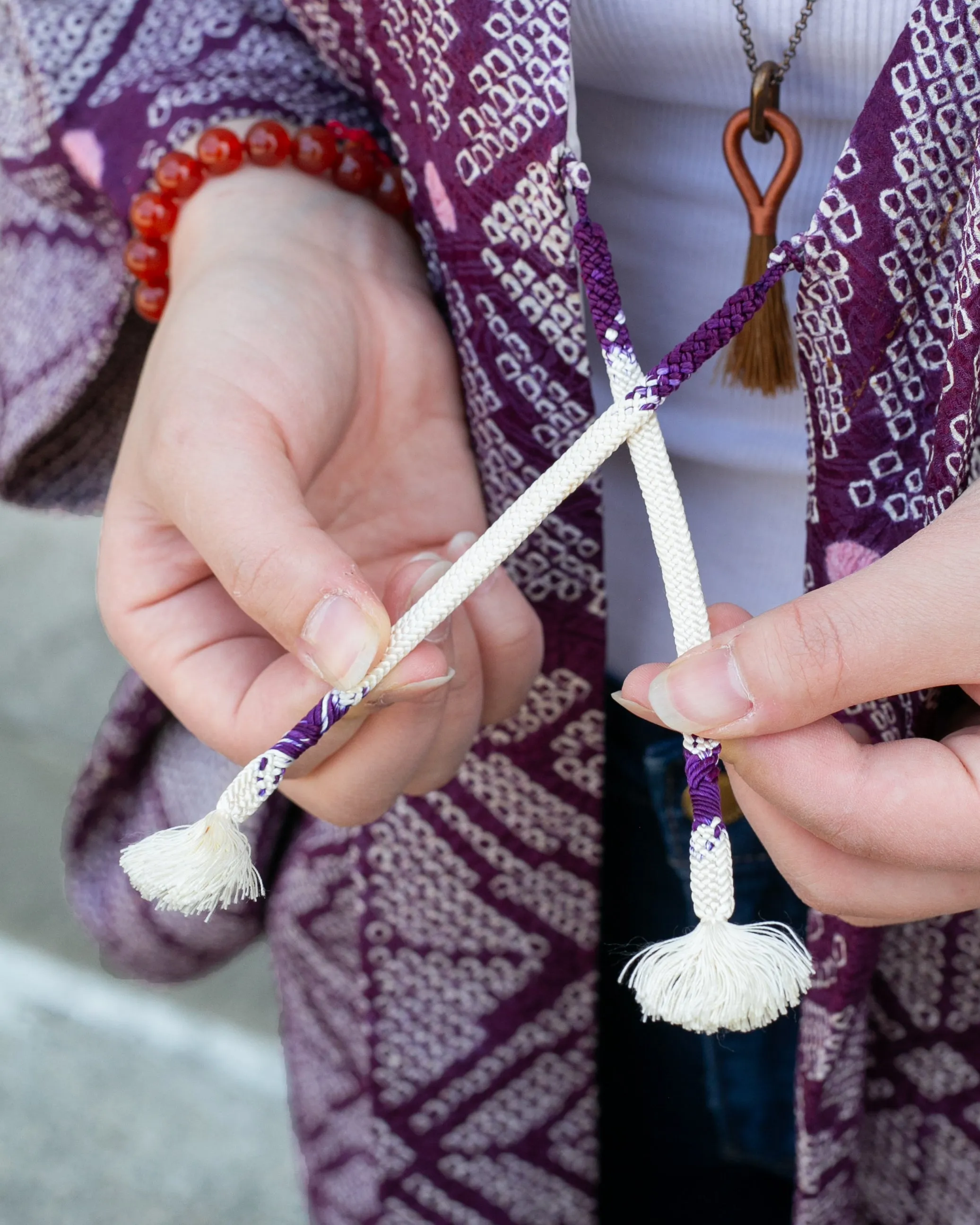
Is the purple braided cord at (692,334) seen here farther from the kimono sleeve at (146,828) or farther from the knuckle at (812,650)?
the kimono sleeve at (146,828)

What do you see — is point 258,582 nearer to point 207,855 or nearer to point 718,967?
point 207,855

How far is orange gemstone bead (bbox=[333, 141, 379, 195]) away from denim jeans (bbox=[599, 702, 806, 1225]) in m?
0.36

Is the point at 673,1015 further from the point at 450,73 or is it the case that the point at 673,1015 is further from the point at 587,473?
the point at 450,73

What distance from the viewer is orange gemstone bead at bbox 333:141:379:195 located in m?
0.71

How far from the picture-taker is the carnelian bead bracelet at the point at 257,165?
69 cm

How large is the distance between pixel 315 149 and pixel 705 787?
454 millimetres

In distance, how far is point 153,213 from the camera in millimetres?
699

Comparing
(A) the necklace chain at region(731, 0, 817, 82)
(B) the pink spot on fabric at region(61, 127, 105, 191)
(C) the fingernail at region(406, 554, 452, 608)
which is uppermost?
(A) the necklace chain at region(731, 0, 817, 82)

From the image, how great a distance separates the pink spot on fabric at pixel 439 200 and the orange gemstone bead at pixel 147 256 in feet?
0.67

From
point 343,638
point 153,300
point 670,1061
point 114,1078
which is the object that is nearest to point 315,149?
point 153,300

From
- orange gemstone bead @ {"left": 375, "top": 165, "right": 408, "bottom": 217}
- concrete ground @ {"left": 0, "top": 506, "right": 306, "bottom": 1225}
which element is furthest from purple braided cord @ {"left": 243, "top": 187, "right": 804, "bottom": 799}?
concrete ground @ {"left": 0, "top": 506, "right": 306, "bottom": 1225}

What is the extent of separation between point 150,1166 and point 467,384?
1045mm

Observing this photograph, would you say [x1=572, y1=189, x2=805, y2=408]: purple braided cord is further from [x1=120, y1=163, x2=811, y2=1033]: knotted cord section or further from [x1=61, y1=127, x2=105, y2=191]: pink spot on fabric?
[x1=61, y1=127, x2=105, y2=191]: pink spot on fabric

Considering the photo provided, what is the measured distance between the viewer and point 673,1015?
18.3 inches
